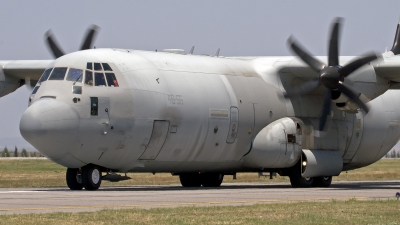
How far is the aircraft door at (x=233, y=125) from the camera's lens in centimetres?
2714

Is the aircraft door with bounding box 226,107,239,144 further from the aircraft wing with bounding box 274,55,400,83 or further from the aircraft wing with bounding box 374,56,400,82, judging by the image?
the aircraft wing with bounding box 374,56,400,82

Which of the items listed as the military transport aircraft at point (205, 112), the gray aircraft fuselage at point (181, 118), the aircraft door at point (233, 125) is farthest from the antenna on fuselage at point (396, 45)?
the aircraft door at point (233, 125)

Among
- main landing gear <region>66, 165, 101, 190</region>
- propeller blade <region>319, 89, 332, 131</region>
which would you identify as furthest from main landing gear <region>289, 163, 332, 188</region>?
main landing gear <region>66, 165, 101, 190</region>

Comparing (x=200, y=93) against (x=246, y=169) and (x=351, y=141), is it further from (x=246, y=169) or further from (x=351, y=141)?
(x=351, y=141)

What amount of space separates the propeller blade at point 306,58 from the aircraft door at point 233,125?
3.09 metres

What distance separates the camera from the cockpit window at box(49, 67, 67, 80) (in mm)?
23609

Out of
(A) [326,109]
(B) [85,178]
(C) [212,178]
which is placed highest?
(A) [326,109]

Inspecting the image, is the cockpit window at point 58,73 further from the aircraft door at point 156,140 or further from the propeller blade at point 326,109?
the propeller blade at point 326,109

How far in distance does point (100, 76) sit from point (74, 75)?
792 millimetres

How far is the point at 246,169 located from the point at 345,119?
4.66 meters

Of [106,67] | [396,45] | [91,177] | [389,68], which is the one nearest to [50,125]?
[91,177]

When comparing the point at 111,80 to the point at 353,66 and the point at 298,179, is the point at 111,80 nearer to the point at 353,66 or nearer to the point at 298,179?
the point at 353,66

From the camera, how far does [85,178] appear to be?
24.1 meters

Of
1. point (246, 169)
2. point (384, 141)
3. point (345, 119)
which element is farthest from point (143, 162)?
point (384, 141)
